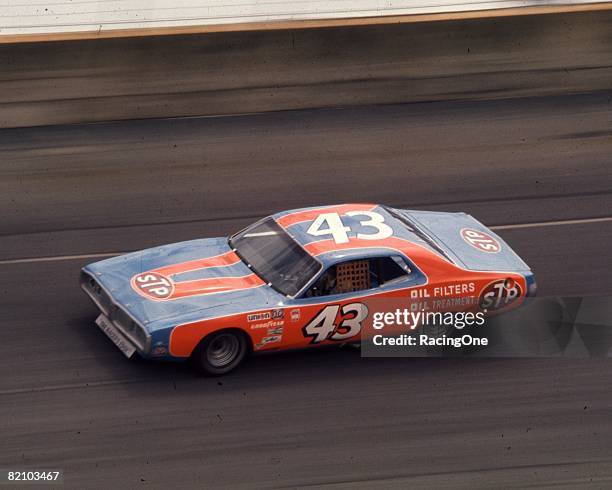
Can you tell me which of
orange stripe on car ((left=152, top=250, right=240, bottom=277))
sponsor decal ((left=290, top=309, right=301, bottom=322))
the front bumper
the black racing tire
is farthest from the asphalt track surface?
orange stripe on car ((left=152, top=250, right=240, bottom=277))

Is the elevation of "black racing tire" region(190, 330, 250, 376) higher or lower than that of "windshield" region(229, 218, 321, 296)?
lower

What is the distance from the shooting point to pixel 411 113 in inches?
595

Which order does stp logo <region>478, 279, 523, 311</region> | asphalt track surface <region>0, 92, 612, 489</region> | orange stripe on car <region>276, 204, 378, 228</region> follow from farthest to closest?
1. orange stripe on car <region>276, 204, 378, 228</region>
2. stp logo <region>478, 279, 523, 311</region>
3. asphalt track surface <region>0, 92, 612, 489</region>

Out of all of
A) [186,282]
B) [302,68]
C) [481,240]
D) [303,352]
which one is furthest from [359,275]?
[302,68]

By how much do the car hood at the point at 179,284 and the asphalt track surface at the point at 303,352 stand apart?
2.06 feet

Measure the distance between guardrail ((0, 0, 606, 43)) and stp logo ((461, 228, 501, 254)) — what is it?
5129 millimetres

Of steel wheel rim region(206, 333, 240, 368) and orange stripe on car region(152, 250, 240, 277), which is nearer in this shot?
steel wheel rim region(206, 333, 240, 368)

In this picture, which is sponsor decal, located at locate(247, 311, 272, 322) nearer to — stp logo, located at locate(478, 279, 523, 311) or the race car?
the race car

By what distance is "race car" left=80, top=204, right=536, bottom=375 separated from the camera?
9164mm

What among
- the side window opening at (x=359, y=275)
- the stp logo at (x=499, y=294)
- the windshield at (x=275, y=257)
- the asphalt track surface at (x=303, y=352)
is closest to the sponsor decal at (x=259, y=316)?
the windshield at (x=275, y=257)

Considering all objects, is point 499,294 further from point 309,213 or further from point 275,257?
point 275,257

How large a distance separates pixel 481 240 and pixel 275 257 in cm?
225

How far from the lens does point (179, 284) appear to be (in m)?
9.54

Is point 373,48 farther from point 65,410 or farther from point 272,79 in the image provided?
point 65,410
